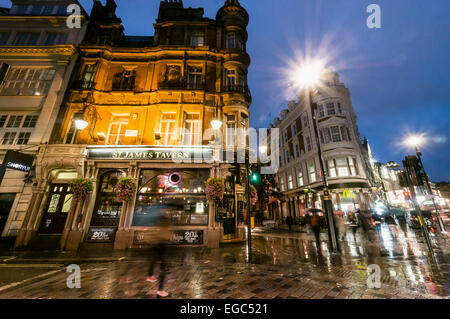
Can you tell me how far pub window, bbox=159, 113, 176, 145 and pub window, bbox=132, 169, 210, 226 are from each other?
2388 mm

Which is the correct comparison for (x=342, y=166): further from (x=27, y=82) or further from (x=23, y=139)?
(x=27, y=82)

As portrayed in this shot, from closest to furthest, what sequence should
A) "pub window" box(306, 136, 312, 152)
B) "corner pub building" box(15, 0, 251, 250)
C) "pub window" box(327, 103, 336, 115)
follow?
"corner pub building" box(15, 0, 251, 250), "pub window" box(327, 103, 336, 115), "pub window" box(306, 136, 312, 152)

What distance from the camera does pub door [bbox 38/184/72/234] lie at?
11227 mm

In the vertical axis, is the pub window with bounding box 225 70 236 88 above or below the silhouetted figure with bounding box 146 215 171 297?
above

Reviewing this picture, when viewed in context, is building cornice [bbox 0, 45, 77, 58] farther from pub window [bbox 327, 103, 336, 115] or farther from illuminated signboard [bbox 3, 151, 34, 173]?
pub window [bbox 327, 103, 336, 115]

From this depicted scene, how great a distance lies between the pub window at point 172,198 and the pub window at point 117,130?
3.35 m

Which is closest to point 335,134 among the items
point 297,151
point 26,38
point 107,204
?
point 297,151

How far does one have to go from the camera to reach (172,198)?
11.6 metres

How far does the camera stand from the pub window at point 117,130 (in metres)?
13.1

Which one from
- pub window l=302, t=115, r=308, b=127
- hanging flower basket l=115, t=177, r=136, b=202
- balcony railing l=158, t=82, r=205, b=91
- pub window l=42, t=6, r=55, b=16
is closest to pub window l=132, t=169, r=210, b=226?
hanging flower basket l=115, t=177, r=136, b=202

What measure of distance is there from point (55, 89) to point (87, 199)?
9171 millimetres

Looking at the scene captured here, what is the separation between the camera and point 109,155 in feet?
39.0

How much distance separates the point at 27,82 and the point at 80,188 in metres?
10.9
